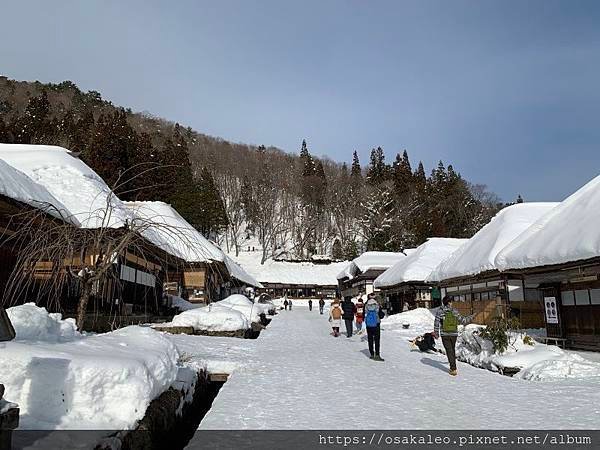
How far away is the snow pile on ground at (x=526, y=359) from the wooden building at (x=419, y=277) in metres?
14.8

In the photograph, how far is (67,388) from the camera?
14.0ft

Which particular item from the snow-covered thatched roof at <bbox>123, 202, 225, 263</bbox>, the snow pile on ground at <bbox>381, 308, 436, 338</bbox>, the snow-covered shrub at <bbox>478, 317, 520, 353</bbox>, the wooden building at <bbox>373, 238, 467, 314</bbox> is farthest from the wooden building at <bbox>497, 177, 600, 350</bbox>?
the wooden building at <bbox>373, 238, 467, 314</bbox>

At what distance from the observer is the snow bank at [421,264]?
27.7 m

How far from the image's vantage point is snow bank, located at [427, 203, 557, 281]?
17234 millimetres

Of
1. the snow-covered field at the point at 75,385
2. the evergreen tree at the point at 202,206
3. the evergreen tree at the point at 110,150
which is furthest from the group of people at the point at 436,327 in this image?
the evergreen tree at the point at 202,206

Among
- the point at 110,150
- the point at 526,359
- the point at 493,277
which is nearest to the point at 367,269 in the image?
the point at 493,277

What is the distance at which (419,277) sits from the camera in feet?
89.8

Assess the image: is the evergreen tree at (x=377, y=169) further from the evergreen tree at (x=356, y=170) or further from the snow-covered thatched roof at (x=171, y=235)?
the snow-covered thatched roof at (x=171, y=235)

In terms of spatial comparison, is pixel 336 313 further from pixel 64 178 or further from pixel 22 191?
pixel 22 191

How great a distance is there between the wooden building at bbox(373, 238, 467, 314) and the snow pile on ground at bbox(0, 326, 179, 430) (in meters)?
23.6

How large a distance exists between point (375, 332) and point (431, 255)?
1927 centimetres

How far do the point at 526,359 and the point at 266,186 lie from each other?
208 feet

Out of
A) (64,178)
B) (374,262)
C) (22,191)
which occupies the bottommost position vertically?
(22,191)

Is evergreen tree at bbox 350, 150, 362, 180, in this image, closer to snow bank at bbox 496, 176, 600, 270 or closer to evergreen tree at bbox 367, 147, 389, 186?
evergreen tree at bbox 367, 147, 389, 186
